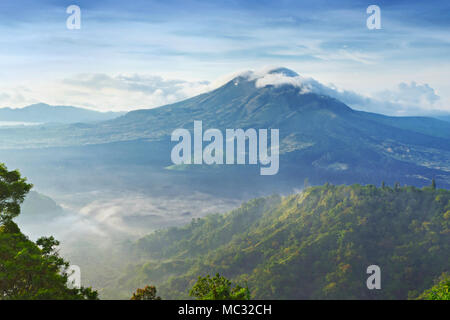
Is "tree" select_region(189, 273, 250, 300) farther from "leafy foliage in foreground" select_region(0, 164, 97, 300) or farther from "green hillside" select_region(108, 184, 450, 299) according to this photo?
"green hillside" select_region(108, 184, 450, 299)

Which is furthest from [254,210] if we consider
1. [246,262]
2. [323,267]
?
[323,267]

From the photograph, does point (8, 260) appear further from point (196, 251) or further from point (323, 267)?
point (196, 251)

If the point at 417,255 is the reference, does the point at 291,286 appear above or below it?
below

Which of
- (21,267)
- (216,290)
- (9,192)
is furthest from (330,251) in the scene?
(21,267)

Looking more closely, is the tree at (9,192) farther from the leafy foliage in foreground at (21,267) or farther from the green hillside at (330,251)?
the green hillside at (330,251)

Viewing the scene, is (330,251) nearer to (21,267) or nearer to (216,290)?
(216,290)

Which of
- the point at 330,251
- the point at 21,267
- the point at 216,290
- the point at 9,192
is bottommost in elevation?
the point at 330,251

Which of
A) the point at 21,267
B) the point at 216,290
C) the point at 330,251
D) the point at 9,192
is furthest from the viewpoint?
the point at 330,251
